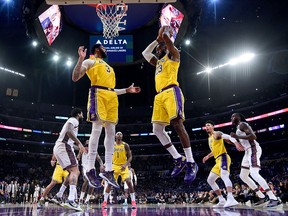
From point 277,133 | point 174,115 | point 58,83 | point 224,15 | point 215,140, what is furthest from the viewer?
point 58,83

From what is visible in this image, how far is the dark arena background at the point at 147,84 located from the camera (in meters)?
18.6

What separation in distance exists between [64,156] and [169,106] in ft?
10.6

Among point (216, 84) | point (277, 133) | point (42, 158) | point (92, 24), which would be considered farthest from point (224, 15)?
point (42, 158)

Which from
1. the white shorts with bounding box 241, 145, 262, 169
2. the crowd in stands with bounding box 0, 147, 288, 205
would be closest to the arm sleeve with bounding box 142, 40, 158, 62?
the white shorts with bounding box 241, 145, 262, 169

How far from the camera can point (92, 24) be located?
61.1ft

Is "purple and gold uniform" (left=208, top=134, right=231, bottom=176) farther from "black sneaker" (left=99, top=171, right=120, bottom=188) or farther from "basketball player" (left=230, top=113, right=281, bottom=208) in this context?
"black sneaker" (left=99, top=171, right=120, bottom=188)

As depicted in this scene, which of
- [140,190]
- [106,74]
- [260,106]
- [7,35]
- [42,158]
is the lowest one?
[140,190]

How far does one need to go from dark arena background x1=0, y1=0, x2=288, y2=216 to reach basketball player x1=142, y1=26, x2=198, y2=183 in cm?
951

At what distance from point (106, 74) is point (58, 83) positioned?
29783mm

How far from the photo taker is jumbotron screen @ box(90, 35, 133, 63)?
60.8ft

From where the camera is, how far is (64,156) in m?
6.76

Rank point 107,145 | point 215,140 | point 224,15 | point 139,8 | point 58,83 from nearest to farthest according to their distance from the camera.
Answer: point 107,145 → point 215,140 → point 139,8 → point 224,15 → point 58,83

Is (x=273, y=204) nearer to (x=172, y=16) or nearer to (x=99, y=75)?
(x=99, y=75)

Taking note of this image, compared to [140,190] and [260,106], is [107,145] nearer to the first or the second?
[140,190]
